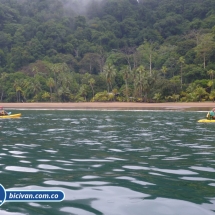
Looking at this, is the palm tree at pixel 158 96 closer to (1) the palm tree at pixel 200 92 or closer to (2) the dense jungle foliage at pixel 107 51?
(2) the dense jungle foliage at pixel 107 51

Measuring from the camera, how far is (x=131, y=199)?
670 centimetres

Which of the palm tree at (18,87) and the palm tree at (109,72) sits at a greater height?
the palm tree at (109,72)

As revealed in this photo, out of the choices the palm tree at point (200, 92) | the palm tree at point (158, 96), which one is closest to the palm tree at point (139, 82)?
the palm tree at point (158, 96)

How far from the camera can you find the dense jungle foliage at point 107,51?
75250mm

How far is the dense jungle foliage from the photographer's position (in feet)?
247

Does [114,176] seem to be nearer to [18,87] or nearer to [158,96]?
[158,96]

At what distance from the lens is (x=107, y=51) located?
115000 millimetres

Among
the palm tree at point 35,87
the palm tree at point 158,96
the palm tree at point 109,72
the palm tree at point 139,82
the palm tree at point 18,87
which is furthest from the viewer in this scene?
the palm tree at point 18,87

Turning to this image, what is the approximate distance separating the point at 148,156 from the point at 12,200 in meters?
5.99

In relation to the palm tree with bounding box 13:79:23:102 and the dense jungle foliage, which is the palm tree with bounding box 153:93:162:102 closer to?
the dense jungle foliage

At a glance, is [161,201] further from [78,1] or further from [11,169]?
[78,1]

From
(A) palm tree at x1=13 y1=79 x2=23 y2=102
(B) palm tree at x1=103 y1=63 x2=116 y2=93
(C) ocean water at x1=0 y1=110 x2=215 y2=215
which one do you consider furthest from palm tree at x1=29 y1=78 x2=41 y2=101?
(C) ocean water at x1=0 y1=110 x2=215 y2=215

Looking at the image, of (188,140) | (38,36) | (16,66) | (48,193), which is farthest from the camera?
(38,36)

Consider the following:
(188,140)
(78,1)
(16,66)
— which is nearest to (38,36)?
(16,66)
